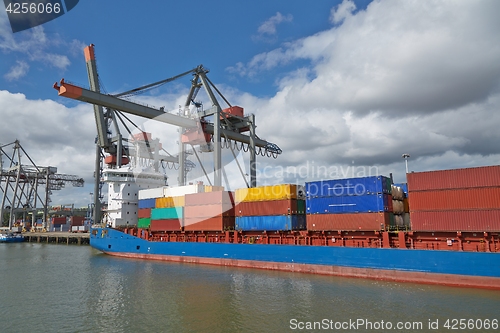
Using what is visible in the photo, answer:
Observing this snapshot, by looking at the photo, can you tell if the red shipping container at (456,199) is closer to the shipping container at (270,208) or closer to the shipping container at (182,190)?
the shipping container at (270,208)

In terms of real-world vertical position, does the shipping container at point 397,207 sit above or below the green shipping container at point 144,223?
above

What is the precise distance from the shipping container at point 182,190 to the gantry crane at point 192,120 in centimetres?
205

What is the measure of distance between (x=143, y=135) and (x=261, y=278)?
116ft

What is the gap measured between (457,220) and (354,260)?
6.19 meters

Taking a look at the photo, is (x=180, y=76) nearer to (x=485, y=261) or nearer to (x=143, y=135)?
(x=143, y=135)

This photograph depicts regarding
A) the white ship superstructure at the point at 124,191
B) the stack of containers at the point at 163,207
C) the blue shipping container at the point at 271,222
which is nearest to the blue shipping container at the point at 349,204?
the blue shipping container at the point at 271,222

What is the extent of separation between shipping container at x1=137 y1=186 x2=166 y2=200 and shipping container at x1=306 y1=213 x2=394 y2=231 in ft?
57.5

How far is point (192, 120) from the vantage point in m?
36.4

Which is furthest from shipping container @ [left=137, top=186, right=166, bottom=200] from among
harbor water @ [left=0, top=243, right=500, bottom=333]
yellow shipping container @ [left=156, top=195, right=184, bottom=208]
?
harbor water @ [left=0, top=243, right=500, bottom=333]

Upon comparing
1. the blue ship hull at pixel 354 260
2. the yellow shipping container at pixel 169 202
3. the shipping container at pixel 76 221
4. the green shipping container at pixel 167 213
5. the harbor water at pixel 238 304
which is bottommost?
the harbor water at pixel 238 304

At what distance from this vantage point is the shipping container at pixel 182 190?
3206cm

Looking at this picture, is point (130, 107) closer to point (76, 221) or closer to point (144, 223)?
point (144, 223)

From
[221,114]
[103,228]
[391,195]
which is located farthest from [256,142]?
[391,195]

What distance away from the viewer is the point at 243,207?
26375 mm
